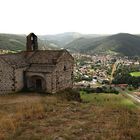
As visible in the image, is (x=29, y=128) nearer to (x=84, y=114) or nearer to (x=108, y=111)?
(x=84, y=114)

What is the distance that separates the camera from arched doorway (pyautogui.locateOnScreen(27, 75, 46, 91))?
115 feet

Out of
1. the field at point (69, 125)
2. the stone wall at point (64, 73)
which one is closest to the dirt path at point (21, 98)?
the stone wall at point (64, 73)

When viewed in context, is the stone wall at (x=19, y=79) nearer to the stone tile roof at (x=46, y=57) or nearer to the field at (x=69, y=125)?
the stone tile roof at (x=46, y=57)

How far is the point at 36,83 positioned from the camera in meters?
36.1

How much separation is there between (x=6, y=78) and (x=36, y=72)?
3.95 m

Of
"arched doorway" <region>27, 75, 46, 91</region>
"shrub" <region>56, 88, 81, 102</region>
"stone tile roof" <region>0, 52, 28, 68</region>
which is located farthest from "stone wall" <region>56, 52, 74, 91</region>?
"stone tile roof" <region>0, 52, 28, 68</region>

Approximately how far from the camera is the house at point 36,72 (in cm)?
3444

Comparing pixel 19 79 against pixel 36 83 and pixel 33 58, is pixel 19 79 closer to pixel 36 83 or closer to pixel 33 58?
pixel 36 83

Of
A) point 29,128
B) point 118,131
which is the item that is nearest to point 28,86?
point 29,128

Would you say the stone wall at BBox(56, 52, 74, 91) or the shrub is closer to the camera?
the shrub

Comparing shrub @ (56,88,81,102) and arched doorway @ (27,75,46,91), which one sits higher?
arched doorway @ (27,75,46,91)

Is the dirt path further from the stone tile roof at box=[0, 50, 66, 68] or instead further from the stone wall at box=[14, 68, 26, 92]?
the stone tile roof at box=[0, 50, 66, 68]

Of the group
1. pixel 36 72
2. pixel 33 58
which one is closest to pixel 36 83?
pixel 36 72

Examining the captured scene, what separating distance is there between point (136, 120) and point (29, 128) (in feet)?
21.9
